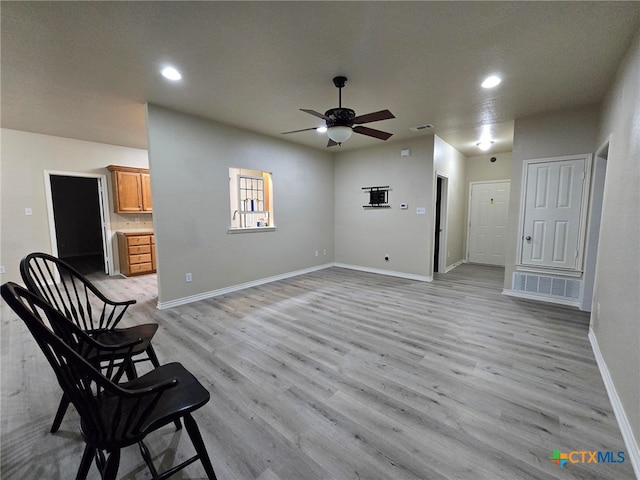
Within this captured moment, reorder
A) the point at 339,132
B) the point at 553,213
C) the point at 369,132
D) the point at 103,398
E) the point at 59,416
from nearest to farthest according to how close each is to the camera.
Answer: the point at 103,398
the point at 59,416
the point at 339,132
the point at 369,132
the point at 553,213

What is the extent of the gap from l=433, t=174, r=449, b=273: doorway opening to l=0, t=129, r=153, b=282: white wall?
7.10m

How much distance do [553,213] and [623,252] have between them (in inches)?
86.9

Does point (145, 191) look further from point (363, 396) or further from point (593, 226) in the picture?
point (593, 226)

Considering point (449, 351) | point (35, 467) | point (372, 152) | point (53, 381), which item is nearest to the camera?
point (35, 467)

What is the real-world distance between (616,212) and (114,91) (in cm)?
511

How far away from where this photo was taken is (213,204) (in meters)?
4.27

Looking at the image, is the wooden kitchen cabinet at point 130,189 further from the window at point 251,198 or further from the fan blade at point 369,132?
the fan blade at point 369,132

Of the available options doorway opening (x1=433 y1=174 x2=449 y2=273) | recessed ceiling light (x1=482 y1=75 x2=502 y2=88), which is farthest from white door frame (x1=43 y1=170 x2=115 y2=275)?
doorway opening (x1=433 y1=174 x2=449 y2=273)

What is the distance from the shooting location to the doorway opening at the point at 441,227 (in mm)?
5793

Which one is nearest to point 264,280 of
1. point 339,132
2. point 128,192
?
point 339,132

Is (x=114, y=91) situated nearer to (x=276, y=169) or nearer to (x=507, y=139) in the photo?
(x=276, y=169)

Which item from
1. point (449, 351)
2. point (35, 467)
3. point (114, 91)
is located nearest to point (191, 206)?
point (114, 91)

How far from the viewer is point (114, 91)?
312 cm

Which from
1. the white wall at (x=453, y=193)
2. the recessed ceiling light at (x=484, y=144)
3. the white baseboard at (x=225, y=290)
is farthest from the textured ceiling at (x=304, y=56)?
the white baseboard at (x=225, y=290)
